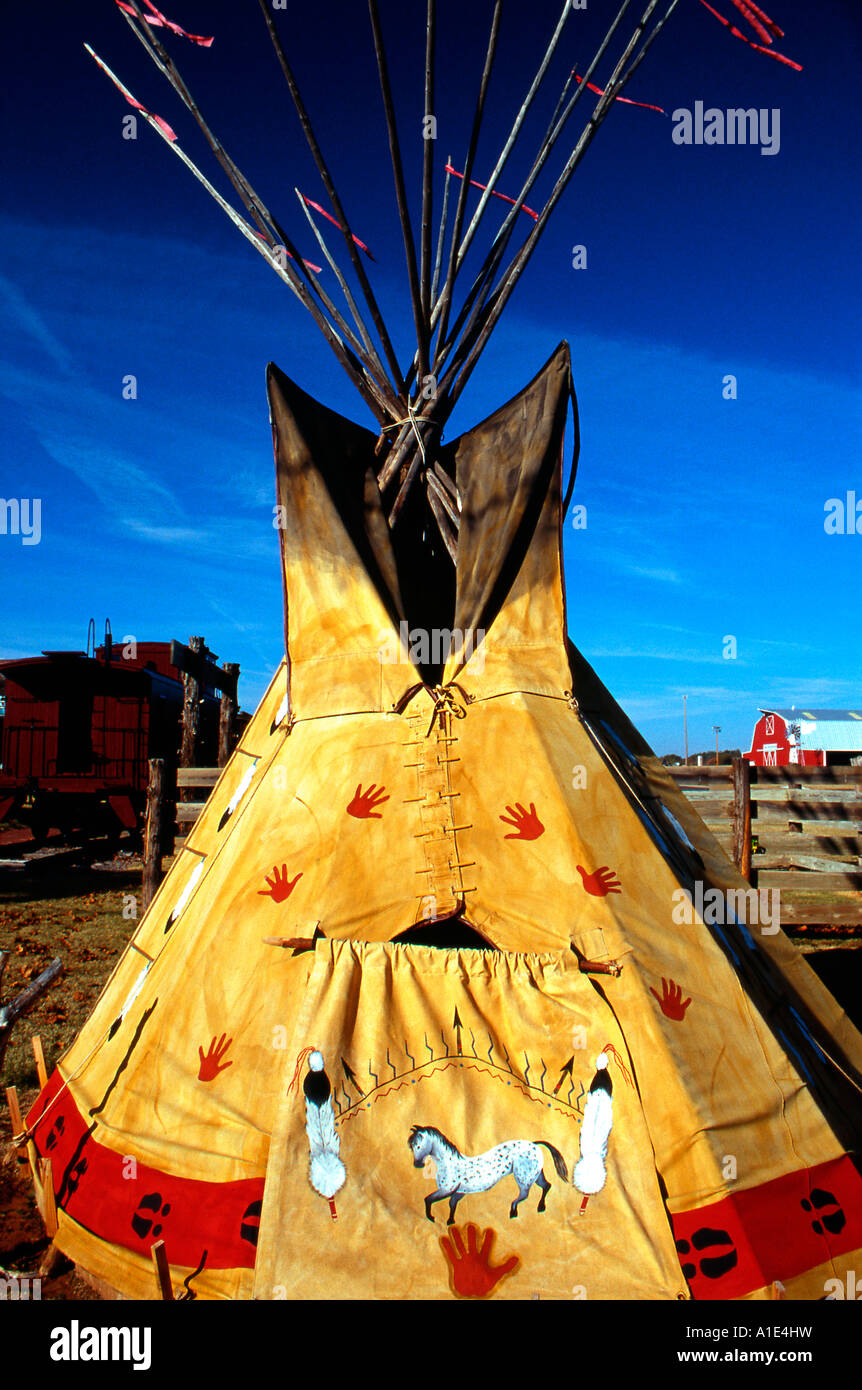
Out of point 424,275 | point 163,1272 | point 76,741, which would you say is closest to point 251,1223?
point 163,1272

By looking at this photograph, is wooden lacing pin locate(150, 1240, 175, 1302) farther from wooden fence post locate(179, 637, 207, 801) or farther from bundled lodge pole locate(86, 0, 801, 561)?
wooden fence post locate(179, 637, 207, 801)

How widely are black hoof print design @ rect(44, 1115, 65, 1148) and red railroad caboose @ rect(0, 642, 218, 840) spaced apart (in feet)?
41.3

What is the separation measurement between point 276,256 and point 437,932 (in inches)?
163

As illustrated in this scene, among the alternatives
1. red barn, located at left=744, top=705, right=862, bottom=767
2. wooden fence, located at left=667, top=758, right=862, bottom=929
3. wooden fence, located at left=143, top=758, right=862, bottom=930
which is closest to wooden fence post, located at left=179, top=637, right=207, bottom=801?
wooden fence, located at left=143, top=758, right=862, bottom=930

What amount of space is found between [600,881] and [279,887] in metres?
1.48

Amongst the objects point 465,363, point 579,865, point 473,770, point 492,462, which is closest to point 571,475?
point 492,462

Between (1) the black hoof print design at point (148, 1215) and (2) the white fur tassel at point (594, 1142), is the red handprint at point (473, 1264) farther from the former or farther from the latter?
(1) the black hoof print design at point (148, 1215)

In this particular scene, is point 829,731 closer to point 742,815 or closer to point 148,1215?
point 742,815

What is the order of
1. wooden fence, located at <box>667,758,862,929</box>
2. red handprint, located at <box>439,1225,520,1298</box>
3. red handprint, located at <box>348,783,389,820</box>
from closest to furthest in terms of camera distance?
1. red handprint, located at <box>439,1225,520,1298</box>
2. red handprint, located at <box>348,783,389,820</box>
3. wooden fence, located at <box>667,758,862,929</box>

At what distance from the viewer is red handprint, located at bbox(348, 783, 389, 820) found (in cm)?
357

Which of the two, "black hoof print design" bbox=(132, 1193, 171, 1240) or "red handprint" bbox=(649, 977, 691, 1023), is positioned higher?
"red handprint" bbox=(649, 977, 691, 1023)

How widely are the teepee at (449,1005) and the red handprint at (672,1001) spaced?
0.02 metres

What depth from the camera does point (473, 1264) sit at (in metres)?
2.77
